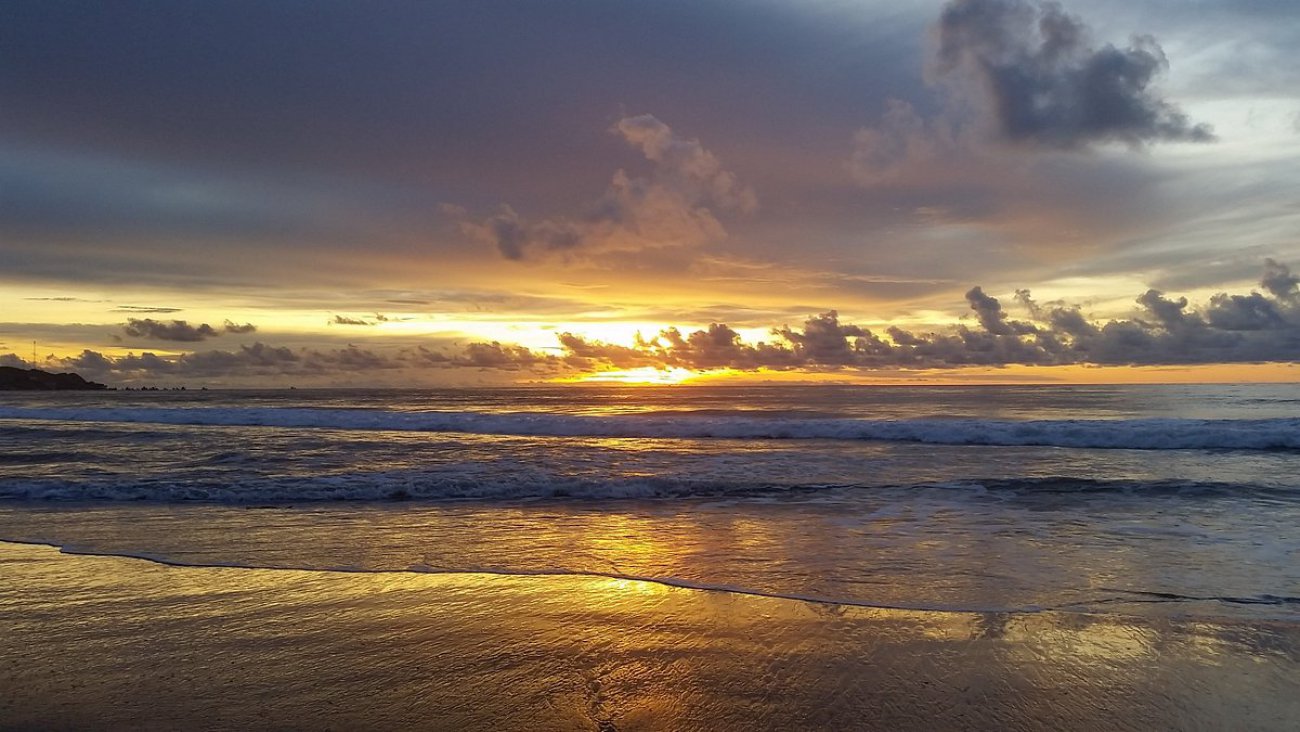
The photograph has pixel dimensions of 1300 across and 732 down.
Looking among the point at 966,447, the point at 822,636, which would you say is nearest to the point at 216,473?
the point at 822,636

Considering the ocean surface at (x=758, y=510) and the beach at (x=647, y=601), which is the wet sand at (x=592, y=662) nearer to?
the beach at (x=647, y=601)

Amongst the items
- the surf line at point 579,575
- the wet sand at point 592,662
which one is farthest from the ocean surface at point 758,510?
the wet sand at point 592,662

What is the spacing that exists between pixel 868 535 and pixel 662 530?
→ 305 cm

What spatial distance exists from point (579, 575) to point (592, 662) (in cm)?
270

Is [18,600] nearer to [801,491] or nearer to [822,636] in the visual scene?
[822,636]

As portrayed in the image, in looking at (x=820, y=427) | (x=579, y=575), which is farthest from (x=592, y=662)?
(x=820, y=427)

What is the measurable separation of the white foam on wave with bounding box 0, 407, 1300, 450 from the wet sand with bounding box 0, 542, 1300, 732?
22.4 m

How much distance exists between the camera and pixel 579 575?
7.90m

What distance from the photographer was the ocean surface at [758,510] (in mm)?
7863

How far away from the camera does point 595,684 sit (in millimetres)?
4816

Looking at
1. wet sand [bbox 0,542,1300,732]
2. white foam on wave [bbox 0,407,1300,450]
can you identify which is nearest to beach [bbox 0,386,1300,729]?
wet sand [bbox 0,542,1300,732]

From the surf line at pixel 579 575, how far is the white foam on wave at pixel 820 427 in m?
21.7

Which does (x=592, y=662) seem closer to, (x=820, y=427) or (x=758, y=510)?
(x=758, y=510)

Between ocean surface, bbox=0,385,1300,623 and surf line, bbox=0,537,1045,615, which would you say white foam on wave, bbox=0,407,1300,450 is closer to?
ocean surface, bbox=0,385,1300,623
